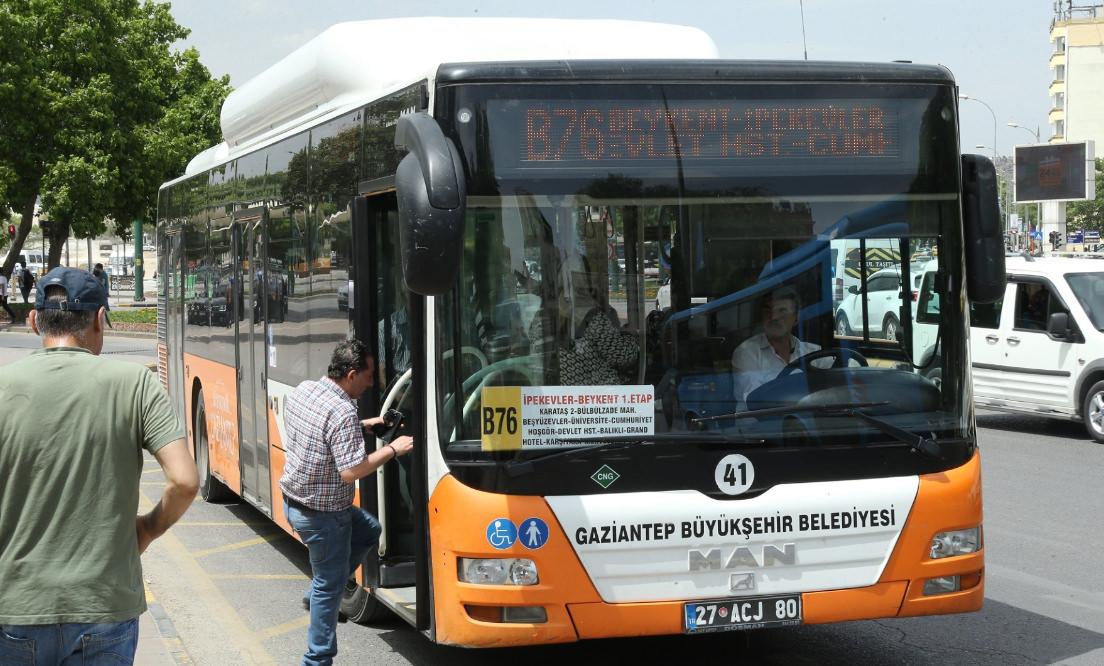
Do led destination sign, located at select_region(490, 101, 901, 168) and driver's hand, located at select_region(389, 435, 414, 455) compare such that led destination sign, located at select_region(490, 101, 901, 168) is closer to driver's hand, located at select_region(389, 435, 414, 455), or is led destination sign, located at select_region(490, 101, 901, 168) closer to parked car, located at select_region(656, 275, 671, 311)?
parked car, located at select_region(656, 275, 671, 311)

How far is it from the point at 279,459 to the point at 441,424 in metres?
3.14

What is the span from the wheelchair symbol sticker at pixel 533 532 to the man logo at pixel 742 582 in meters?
0.77

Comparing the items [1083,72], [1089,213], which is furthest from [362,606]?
[1083,72]

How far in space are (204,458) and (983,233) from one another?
7.70 meters

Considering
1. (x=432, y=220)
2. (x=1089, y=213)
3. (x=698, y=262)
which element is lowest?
(x=698, y=262)

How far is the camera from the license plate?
555 centimetres

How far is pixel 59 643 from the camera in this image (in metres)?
3.59

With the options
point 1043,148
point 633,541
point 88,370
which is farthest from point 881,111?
point 1043,148

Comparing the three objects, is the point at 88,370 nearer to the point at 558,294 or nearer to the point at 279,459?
the point at 558,294

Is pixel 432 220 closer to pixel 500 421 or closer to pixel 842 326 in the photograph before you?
pixel 500 421

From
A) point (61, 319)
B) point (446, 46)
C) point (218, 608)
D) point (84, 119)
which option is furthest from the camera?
point (84, 119)

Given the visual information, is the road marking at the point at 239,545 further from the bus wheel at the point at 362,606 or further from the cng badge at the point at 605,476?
the cng badge at the point at 605,476

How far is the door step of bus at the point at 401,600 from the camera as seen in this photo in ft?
19.9

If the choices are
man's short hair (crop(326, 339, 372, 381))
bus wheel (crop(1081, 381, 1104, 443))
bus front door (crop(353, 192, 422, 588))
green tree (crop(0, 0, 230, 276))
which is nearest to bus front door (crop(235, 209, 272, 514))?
bus front door (crop(353, 192, 422, 588))
